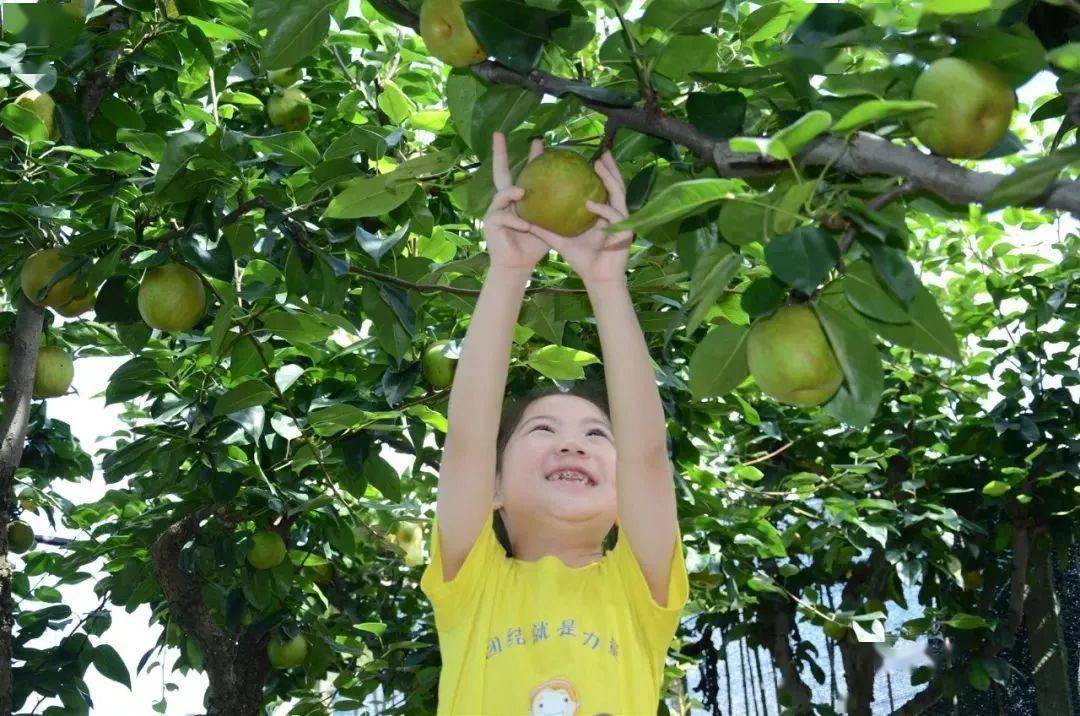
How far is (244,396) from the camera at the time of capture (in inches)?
104

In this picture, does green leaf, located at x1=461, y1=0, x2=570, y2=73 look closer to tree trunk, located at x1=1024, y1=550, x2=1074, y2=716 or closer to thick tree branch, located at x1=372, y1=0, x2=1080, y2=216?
thick tree branch, located at x1=372, y1=0, x2=1080, y2=216

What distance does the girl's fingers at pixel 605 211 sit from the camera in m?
1.50

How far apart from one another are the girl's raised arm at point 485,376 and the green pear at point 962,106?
1.65ft

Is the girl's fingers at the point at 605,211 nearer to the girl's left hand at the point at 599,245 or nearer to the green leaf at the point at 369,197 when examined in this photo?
the girl's left hand at the point at 599,245

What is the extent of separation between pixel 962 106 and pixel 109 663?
10.1 feet

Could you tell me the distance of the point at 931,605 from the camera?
536cm

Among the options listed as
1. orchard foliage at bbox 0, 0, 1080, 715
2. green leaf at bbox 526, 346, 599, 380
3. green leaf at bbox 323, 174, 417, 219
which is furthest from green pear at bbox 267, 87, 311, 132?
green leaf at bbox 323, 174, 417, 219

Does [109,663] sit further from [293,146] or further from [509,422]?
[293,146]

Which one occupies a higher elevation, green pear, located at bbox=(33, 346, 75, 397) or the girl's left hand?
green pear, located at bbox=(33, 346, 75, 397)

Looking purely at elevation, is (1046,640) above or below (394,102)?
below

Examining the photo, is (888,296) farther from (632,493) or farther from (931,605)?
(931,605)

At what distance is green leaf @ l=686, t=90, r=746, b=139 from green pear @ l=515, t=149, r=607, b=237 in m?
0.19

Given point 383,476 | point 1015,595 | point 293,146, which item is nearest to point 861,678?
point 1015,595

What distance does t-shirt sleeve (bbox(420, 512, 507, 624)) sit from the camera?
207cm
